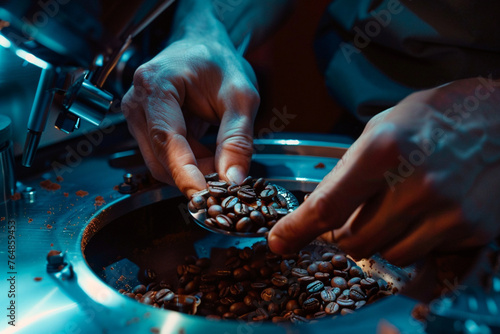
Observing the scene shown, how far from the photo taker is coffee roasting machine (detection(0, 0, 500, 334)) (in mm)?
641

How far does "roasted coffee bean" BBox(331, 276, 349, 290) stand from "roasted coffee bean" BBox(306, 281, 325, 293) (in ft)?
0.09

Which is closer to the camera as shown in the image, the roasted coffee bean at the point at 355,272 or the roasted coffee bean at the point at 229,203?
the roasted coffee bean at the point at 229,203

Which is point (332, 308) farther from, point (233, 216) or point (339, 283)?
point (233, 216)

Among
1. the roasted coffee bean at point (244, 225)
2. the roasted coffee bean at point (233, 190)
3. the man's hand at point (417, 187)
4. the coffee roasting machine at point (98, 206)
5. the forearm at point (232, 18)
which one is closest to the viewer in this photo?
the coffee roasting machine at point (98, 206)

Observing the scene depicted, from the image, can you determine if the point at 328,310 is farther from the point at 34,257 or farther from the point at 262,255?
the point at 34,257

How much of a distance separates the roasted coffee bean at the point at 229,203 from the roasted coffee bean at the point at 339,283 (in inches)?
11.3

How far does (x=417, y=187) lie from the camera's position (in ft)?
2.45

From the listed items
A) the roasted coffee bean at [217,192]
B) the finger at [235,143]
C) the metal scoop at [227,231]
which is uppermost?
the finger at [235,143]

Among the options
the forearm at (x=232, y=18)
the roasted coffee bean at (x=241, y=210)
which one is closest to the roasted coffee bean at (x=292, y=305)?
the roasted coffee bean at (x=241, y=210)

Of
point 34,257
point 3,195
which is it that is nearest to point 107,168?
point 3,195

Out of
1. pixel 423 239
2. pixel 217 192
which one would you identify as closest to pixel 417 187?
pixel 423 239

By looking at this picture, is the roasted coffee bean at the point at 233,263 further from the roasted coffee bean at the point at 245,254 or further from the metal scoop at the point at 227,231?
the metal scoop at the point at 227,231

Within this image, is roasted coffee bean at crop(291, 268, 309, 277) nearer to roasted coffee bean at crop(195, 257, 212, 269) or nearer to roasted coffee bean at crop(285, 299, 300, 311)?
roasted coffee bean at crop(285, 299, 300, 311)

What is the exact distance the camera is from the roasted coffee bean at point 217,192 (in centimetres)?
98
